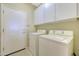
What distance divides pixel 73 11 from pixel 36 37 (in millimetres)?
698

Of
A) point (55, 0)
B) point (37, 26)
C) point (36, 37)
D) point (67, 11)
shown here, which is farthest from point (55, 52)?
point (55, 0)

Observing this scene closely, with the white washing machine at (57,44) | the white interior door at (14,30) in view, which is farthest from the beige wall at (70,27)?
the white interior door at (14,30)

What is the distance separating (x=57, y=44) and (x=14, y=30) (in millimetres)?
709

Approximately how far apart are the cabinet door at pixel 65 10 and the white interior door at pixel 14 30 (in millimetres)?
553

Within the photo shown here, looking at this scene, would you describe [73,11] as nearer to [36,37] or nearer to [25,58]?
[36,37]

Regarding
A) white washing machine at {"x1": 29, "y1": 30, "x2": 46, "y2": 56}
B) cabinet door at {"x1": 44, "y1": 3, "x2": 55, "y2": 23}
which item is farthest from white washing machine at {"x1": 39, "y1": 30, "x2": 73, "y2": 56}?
cabinet door at {"x1": 44, "y1": 3, "x2": 55, "y2": 23}

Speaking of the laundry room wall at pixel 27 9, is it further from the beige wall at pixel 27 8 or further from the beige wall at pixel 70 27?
the beige wall at pixel 70 27

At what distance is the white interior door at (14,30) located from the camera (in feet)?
4.55

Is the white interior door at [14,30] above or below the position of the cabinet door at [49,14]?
below

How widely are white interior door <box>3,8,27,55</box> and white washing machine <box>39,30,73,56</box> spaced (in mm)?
324

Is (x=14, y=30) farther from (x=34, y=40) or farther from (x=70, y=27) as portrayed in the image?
(x=70, y=27)

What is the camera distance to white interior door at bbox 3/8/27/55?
54.6 inches

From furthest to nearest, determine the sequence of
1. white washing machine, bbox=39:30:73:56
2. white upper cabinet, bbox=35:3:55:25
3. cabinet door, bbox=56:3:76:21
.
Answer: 1. white upper cabinet, bbox=35:3:55:25
2. cabinet door, bbox=56:3:76:21
3. white washing machine, bbox=39:30:73:56

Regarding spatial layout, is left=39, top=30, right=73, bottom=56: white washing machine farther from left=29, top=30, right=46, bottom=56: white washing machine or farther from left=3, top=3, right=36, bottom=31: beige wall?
left=3, top=3, right=36, bottom=31: beige wall
